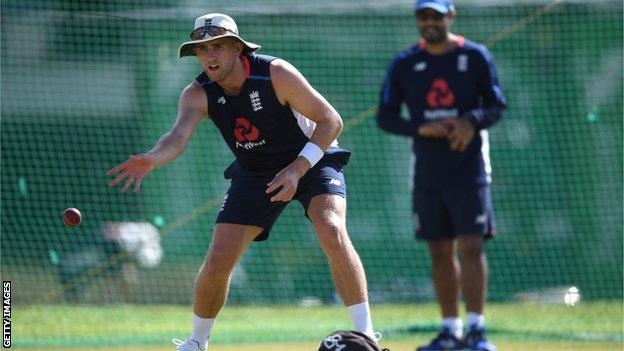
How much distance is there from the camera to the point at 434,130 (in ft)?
27.2

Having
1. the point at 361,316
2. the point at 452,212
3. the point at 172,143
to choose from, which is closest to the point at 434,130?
the point at 452,212

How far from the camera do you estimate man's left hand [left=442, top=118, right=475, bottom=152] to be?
820cm

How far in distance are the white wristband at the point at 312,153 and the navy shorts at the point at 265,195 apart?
0.30 metres

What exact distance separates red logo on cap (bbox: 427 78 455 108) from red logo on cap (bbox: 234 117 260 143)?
239 cm

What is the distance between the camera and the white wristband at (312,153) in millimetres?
6117

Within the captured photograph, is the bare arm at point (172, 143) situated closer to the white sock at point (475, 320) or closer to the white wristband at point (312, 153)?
the white wristband at point (312, 153)

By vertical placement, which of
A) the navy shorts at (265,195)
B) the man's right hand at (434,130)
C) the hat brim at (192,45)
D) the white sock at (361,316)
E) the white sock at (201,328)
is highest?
the hat brim at (192,45)

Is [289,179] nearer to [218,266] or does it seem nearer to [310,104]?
[310,104]

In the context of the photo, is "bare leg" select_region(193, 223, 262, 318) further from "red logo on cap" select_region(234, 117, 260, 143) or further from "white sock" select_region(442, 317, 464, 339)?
"white sock" select_region(442, 317, 464, 339)

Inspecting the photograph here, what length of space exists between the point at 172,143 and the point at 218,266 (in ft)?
2.29

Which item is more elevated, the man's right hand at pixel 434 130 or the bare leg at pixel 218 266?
the man's right hand at pixel 434 130

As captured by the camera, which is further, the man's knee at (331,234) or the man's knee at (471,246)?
the man's knee at (471,246)

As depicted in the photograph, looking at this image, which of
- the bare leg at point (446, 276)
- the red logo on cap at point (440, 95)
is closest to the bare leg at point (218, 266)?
the bare leg at point (446, 276)

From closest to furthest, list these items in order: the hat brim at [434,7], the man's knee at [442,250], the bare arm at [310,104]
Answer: the bare arm at [310,104] → the hat brim at [434,7] → the man's knee at [442,250]
